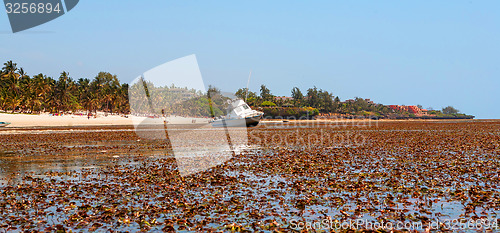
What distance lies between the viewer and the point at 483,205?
1277 cm

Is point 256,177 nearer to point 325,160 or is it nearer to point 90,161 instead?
point 325,160

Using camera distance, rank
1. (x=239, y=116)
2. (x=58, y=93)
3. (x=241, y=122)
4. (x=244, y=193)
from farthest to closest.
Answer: (x=58, y=93)
(x=241, y=122)
(x=239, y=116)
(x=244, y=193)

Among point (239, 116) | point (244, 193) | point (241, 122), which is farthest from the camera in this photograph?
point (241, 122)

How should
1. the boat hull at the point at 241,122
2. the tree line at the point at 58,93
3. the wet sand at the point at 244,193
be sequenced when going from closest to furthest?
the wet sand at the point at 244,193 → the boat hull at the point at 241,122 → the tree line at the point at 58,93

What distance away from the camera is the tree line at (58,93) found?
127625 mm

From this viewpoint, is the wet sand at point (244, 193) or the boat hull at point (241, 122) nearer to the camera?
the wet sand at point (244, 193)

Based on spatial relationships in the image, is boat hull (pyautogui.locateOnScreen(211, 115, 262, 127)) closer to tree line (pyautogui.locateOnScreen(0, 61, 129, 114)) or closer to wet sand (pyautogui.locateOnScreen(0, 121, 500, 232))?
wet sand (pyautogui.locateOnScreen(0, 121, 500, 232))

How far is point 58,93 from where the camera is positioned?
494 feet

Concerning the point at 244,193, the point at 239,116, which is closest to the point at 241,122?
the point at 239,116

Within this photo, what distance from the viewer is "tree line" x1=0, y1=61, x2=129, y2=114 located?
12762 centimetres

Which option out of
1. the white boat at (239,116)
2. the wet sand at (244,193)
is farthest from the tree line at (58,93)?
the wet sand at (244,193)

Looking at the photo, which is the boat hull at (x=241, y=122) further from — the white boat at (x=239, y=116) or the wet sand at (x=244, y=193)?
the wet sand at (x=244, y=193)

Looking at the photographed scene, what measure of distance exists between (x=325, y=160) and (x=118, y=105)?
165 meters

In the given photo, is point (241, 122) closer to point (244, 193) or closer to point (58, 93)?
point (244, 193)
